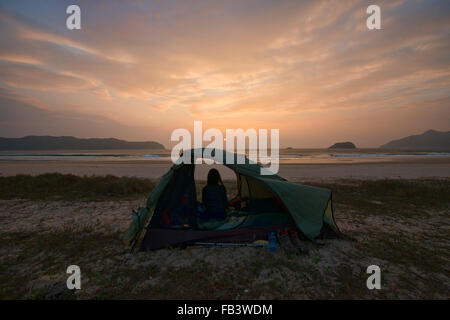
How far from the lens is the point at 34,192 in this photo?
11.5 metres

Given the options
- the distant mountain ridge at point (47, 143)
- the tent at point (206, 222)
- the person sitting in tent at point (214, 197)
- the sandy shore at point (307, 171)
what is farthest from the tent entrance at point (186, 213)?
the distant mountain ridge at point (47, 143)

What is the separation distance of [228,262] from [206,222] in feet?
4.70

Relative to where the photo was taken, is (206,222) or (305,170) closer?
(206,222)

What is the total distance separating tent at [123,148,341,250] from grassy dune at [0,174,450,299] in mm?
322

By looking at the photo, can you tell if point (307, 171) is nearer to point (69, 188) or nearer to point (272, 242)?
point (272, 242)

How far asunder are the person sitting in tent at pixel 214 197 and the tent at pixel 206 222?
25cm

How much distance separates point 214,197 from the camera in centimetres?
586

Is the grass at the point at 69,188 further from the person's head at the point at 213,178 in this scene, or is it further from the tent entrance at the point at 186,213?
the person's head at the point at 213,178

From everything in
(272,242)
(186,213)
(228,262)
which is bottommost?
(228,262)

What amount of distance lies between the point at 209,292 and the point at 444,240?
6430 mm

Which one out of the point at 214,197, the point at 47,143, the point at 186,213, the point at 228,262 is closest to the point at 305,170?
the point at 214,197

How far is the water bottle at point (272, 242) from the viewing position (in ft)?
16.2

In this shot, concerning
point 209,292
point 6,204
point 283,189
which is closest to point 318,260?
point 283,189
